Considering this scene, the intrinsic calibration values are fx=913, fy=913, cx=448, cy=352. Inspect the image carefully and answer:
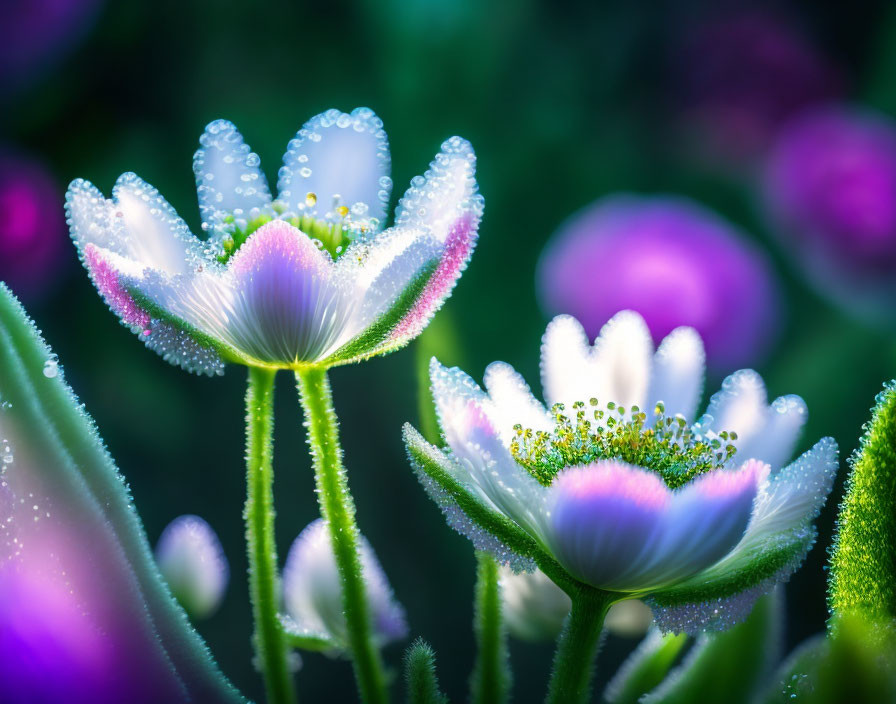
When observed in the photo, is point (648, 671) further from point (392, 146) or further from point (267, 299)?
Result: point (392, 146)

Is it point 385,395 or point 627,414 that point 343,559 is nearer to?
point 627,414

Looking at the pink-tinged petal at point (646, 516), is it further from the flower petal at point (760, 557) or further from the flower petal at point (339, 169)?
the flower petal at point (339, 169)

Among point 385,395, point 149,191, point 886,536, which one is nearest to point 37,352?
point 149,191

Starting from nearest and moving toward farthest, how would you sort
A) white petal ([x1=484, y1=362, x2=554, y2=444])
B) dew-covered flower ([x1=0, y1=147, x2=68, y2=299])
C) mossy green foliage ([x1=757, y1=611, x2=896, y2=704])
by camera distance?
mossy green foliage ([x1=757, y1=611, x2=896, y2=704]), white petal ([x1=484, y1=362, x2=554, y2=444]), dew-covered flower ([x1=0, y1=147, x2=68, y2=299])

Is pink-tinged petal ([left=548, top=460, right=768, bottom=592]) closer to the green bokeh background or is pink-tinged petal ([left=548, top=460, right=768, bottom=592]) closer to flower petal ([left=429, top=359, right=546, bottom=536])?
flower petal ([left=429, top=359, right=546, bottom=536])

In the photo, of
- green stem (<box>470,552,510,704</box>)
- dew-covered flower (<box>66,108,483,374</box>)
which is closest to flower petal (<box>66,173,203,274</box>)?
dew-covered flower (<box>66,108,483,374</box>)
